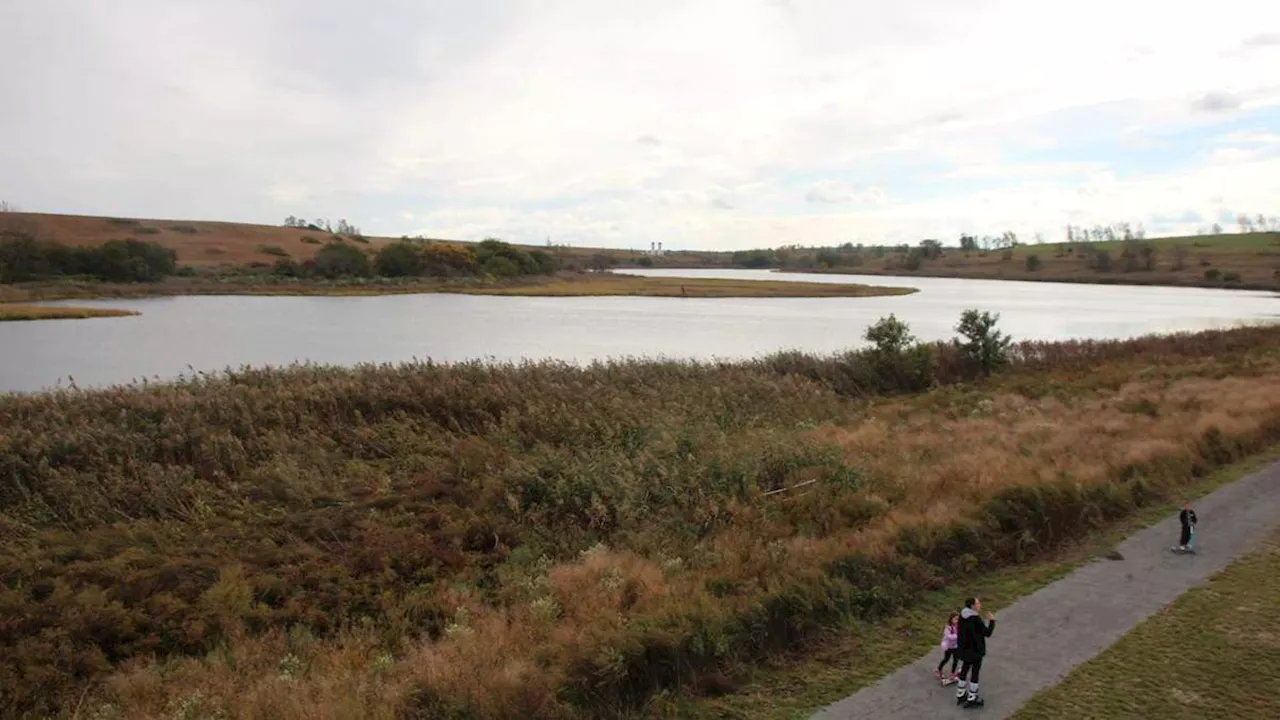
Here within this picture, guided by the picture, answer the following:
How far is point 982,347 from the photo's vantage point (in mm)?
34781

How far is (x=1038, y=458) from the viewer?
48.9 feet

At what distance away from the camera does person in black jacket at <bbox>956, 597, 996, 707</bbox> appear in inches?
266

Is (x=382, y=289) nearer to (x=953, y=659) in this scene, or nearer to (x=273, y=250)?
(x=273, y=250)

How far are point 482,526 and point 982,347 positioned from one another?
93.6 ft

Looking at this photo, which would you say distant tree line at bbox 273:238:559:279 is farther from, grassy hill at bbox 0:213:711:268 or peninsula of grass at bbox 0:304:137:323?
peninsula of grass at bbox 0:304:137:323

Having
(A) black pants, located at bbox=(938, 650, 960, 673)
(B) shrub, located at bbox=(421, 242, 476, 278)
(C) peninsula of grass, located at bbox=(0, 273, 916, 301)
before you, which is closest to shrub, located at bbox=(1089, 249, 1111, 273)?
(C) peninsula of grass, located at bbox=(0, 273, 916, 301)

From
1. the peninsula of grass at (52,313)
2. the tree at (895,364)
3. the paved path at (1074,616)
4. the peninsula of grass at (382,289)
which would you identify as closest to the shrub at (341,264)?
the peninsula of grass at (382,289)

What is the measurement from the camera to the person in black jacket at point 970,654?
6.75 meters

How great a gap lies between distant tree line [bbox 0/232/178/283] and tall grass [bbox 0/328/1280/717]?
7741cm

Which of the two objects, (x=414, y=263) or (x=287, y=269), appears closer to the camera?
(x=287, y=269)

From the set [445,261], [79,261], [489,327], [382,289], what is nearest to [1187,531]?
[489,327]

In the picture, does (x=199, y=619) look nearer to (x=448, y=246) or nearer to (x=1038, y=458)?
(x=1038, y=458)

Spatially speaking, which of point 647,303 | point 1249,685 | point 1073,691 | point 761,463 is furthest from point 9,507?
point 647,303

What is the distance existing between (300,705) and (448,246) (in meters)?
109
